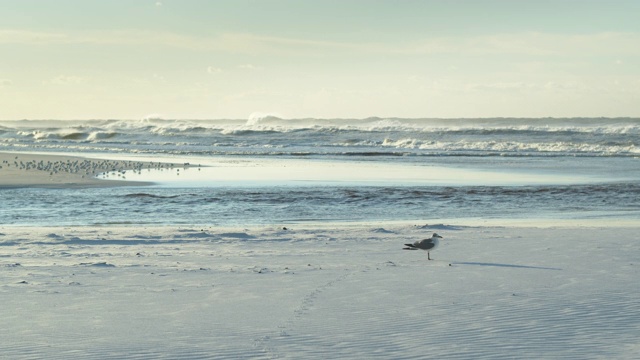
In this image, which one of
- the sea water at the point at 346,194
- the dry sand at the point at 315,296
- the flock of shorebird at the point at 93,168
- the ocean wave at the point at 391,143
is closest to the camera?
the dry sand at the point at 315,296

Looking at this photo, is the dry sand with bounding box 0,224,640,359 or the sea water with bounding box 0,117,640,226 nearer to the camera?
the dry sand with bounding box 0,224,640,359

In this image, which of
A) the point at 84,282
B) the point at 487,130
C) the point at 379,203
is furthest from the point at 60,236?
the point at 487,130

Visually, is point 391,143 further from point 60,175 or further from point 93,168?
point 60,175

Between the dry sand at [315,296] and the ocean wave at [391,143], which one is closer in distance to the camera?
the dry sand at [315,296]

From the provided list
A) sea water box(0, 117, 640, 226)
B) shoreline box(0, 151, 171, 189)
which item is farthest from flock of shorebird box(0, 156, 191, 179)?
sea water box(0, 117, 640, 226)

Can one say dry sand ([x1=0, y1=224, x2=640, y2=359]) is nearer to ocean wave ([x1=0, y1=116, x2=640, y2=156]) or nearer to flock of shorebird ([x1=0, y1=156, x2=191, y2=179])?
flock of shorebird ([x1=0, y1=156, x2=191, y2=179])

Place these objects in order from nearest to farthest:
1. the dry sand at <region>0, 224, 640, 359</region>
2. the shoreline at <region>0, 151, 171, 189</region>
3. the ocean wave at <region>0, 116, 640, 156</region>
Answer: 1. the dry sand at <region>0, 224, 640, 359</region>
2. the shoreline at <region>0, 151, 171, 189</region>
3. the ocean wave at <region>0, 116, 640, 156</region>

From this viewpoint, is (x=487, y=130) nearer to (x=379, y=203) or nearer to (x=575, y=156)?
(x=575, y=156)

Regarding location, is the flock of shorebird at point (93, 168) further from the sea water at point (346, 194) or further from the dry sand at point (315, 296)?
the dry sand at point (315, 296)

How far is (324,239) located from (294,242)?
0.58m

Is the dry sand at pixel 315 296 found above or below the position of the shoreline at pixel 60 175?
below

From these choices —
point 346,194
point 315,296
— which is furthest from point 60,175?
point 315,296

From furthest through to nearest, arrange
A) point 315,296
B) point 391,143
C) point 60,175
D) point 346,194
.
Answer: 1. point 391,143
2. point 60,175
3. point 346,194
4. point 315,296

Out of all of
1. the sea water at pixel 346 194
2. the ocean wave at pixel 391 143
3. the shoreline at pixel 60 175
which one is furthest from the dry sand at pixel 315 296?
the ocean wave at pixel 391 143
